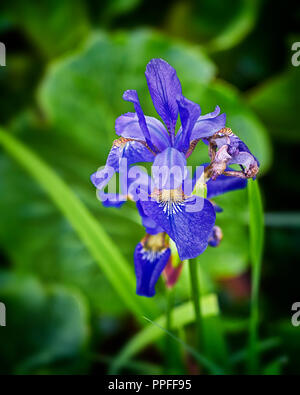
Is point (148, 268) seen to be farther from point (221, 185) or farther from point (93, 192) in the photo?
point (93, 192)

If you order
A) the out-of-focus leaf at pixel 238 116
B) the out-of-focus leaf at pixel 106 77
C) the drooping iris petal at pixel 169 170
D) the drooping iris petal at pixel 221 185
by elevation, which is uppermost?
the out-of-focus leaf at pixel 106 77

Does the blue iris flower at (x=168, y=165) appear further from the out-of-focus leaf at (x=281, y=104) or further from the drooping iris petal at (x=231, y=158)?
the out-of-focus leaf at (x=281, y=104)

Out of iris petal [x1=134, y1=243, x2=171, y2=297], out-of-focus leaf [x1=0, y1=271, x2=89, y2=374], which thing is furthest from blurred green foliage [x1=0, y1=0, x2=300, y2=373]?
iris petal [x1=134, y1=243, x2=171, y2=297]

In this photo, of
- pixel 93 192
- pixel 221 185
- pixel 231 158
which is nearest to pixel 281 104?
pixel 93 192

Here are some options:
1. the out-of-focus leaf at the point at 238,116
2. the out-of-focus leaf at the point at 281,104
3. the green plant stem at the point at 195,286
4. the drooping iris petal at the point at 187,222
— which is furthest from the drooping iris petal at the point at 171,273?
the out-of-focus leaf at the point at 281,104
